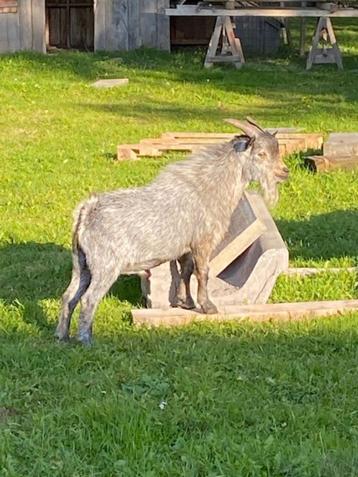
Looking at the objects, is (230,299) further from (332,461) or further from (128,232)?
(332,461)

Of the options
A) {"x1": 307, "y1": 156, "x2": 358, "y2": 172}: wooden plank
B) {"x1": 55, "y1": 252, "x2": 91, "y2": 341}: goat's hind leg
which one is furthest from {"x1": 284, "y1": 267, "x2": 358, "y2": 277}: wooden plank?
{"x1": 307, "y1": 156, "x2": 358, "y2": 172}: wooden plank

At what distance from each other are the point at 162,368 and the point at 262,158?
6.06 feet

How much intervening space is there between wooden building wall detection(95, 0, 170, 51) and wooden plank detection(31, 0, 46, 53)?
1.21m

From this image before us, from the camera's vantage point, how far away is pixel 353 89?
789 inches

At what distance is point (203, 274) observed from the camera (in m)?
7.73

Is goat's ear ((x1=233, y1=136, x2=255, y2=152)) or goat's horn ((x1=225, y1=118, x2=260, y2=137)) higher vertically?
goat's horn ((x1=225, y1=118, x2=260, y2=137))

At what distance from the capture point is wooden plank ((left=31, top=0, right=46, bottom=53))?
76.5 feet

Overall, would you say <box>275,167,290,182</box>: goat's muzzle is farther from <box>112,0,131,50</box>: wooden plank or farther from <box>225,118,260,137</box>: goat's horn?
<box>112,0,131,50</box>: wooden plank

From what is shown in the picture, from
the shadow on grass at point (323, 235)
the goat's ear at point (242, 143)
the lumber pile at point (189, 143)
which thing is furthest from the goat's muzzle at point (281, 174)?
the lumber pile at point (189, 143)

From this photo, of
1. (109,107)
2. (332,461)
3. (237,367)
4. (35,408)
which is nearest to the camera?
(332,461)

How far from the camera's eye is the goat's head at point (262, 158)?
768 cm

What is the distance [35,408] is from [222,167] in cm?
250

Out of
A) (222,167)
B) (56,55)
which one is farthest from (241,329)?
(56,55)

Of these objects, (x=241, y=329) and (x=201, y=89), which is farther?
(x=201, y=89)
